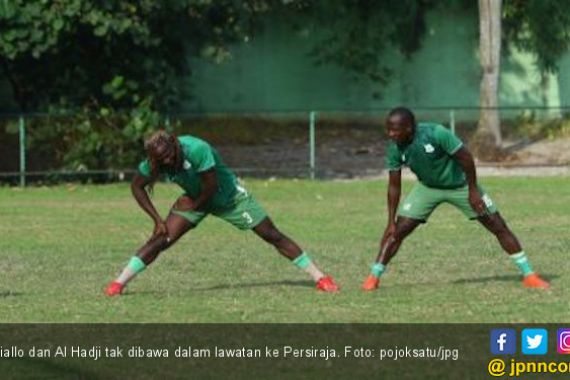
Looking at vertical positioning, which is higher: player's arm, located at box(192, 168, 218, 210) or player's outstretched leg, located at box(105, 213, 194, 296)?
player's arm, located at box(192, 168, 218, 210)

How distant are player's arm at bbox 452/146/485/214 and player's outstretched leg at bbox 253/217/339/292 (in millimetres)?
1425

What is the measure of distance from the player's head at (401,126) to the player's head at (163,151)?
5.71 ft

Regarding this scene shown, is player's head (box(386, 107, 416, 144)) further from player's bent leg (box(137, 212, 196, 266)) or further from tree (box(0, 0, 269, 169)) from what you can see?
tree (box(0, 0, 269, 169))

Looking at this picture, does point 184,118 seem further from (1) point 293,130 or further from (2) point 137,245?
(2) point 137,245

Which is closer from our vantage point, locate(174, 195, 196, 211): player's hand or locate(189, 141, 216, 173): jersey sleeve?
locate(189, 141, 216, 173): jersey sleeve

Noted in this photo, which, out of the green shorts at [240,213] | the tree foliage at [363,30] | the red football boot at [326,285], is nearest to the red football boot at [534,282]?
the red football boot at [326,285]

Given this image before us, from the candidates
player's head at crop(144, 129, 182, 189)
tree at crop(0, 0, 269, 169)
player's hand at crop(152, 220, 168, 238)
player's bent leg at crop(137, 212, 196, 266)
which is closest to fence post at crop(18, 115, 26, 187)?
tree at crop(0, 0, 269, 169)

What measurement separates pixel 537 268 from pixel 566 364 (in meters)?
5.74

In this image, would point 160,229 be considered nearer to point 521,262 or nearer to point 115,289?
point 115,289

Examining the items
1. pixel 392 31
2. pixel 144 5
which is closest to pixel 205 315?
pixel 144 5

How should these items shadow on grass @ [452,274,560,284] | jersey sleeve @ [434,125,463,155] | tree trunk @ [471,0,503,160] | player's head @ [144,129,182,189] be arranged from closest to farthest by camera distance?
1. player's head @ [144,129,182,189]
2. jersey sleeve @ [434,125,463,155]
3. shadow on grass @ [452,274,560,284]
4. tree trunk @ [471,0,503,160]

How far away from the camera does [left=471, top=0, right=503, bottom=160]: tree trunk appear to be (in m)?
32.7

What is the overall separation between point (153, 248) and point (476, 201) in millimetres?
2763

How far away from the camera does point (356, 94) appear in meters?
37.0
